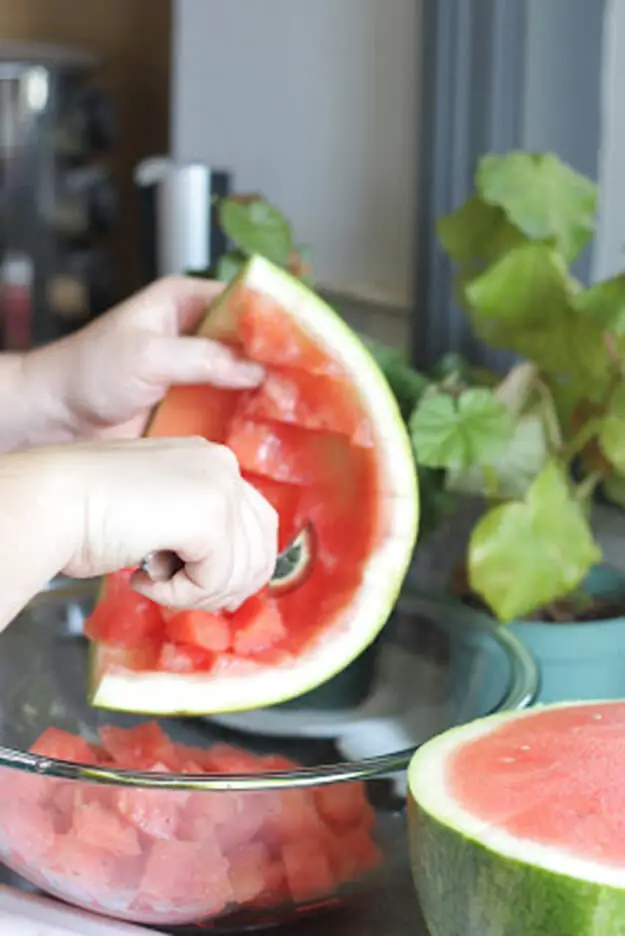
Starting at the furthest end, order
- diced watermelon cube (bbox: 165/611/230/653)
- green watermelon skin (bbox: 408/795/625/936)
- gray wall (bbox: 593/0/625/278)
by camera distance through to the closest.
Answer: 1. gray wall (bbox: 593/0/625/278)
2. diced watermelon cube (bbox: 165/611/230/653)
3. green watermelon skin (bbox: 408/795/625/936)

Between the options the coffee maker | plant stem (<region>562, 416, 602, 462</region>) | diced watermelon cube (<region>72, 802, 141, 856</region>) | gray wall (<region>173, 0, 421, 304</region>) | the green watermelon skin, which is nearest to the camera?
the green watermelon skin

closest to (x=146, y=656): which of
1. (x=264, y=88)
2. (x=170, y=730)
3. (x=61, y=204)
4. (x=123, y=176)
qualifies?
(x=170, y=730)

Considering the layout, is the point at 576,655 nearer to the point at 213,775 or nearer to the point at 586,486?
the point at 586,486

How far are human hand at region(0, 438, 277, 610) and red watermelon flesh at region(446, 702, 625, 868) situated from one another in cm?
12

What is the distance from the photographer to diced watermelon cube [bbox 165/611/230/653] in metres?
0.63

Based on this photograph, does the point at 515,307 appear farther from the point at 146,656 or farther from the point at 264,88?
the point at 264,88

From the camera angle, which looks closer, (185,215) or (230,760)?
(230,760)

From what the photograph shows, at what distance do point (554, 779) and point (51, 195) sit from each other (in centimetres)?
184

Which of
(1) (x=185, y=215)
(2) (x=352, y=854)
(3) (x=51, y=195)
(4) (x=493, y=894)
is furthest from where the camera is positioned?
(3) (x=51, y=195)

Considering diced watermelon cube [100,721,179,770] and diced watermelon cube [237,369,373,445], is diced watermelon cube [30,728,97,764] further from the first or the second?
diced watermelon cube [237,369,373,445]

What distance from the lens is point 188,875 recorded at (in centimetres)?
53

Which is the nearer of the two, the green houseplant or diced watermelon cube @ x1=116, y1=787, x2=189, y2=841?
diced watermelon cube @ x1=116, y1=787, x2=189, y2=841

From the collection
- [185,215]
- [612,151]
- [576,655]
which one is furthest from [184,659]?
[185,215]

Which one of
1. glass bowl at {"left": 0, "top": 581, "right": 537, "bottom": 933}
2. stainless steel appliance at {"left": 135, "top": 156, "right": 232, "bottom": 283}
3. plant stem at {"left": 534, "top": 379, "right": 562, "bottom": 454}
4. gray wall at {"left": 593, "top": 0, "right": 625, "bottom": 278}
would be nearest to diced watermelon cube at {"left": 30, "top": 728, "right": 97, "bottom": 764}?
glass bowl at {"left": 0, "top": 581, "right": 537, "bottom": 933}
